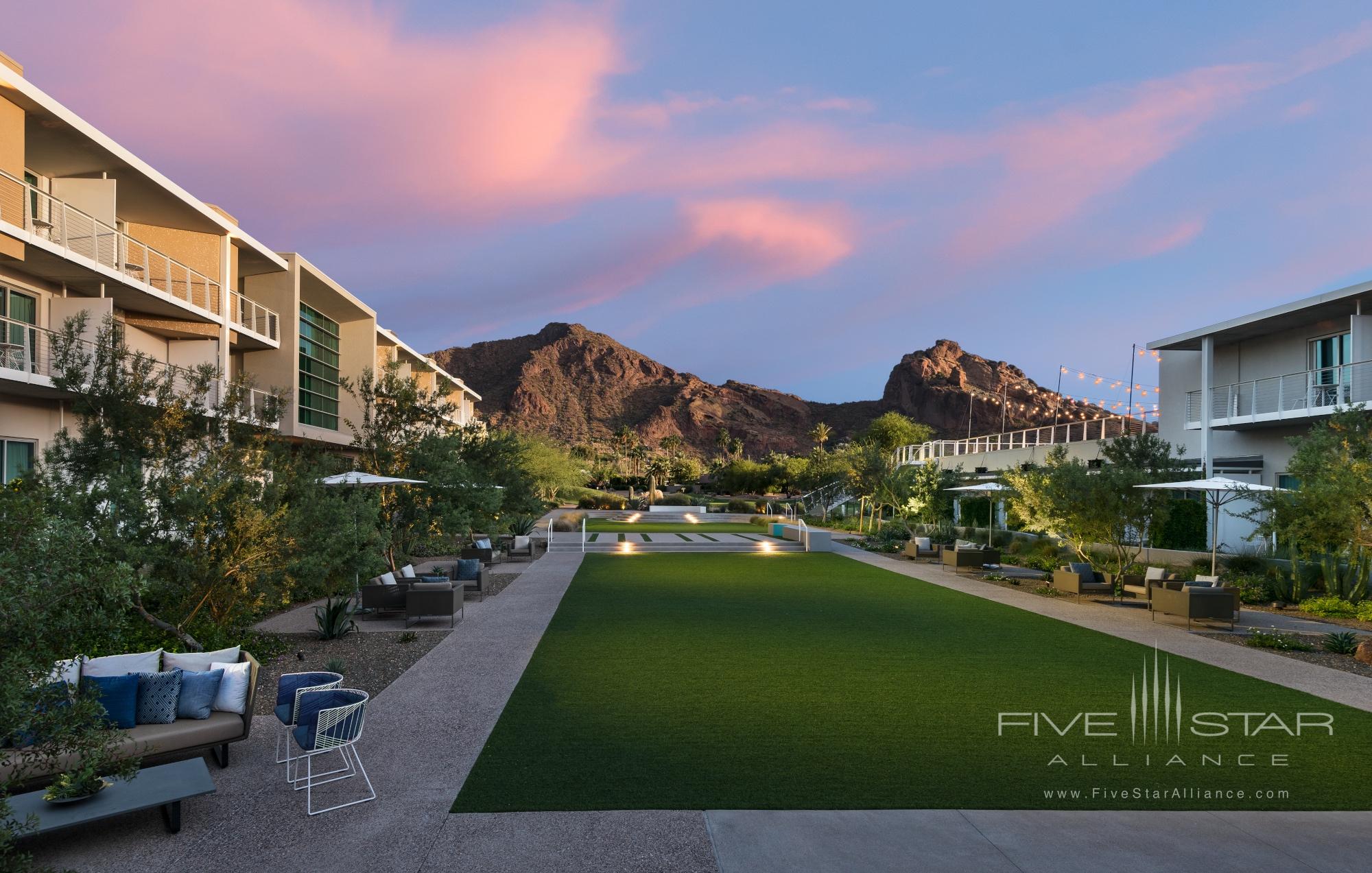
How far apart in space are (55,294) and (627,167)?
22.5 metres

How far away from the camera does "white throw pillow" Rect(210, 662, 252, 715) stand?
621 centimetres

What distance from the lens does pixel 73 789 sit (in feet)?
14.8

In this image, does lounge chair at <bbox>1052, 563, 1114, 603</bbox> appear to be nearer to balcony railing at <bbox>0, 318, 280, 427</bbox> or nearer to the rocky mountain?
balcony railing at <bbox>0, 318, 280, 427</bbox>

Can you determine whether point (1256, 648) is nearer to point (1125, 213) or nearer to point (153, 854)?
point (153, 854)

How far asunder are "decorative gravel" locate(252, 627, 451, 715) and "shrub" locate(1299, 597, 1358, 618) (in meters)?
16.0

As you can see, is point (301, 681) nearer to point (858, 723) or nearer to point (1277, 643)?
point (858, 723)

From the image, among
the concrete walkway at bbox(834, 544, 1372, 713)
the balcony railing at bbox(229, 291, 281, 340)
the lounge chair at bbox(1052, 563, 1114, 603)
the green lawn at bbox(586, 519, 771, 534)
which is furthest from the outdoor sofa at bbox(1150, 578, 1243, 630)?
the balcony railing at bbox(229, 291, 281, 340)

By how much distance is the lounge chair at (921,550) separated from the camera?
2408cm

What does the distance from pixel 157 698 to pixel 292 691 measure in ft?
3.17

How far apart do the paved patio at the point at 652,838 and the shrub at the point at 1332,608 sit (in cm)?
1143

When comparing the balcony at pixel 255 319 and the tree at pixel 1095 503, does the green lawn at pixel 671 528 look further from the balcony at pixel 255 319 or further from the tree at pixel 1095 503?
the tree at pixel 1095 503

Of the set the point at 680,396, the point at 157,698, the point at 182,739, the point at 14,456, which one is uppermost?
the point at 680,396

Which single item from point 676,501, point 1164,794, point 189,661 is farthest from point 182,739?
point 676,501

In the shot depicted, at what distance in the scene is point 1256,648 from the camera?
11125mm
